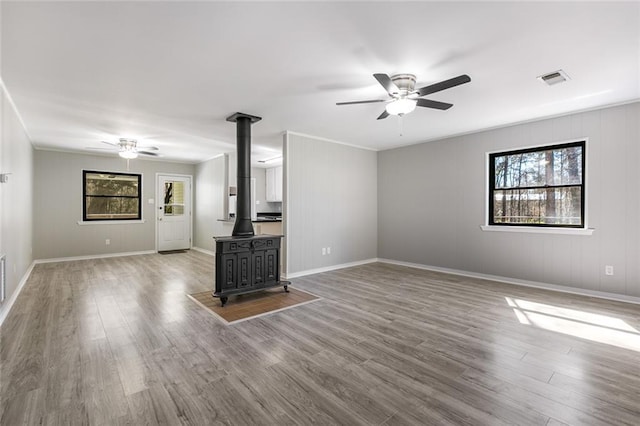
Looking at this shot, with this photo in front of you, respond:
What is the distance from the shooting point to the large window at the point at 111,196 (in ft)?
23.4

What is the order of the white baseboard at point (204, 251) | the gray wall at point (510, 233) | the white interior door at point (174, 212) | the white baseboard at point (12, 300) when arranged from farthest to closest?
the white interior door at point (174, 212), the white baseboard at point (204, 251), the gray wall at point (510, 233), the white baseboard at point (12, 300)

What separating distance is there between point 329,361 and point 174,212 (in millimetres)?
7415

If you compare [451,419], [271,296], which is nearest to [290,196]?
[271,296]

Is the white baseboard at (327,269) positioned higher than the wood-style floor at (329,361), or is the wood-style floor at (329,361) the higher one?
the white baseboard at (327,269)

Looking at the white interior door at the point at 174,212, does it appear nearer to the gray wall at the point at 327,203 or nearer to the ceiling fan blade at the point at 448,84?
the gray wall at the point at 327,203

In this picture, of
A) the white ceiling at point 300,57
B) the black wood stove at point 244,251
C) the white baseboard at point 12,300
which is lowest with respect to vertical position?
the white baseboard at point 12,300

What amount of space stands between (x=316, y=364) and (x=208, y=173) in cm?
667

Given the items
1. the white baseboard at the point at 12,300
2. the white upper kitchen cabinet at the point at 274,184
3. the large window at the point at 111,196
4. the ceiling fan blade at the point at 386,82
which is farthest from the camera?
the white upper kitchen cabinet at the point at 274,184

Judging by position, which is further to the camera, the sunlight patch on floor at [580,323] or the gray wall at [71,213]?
the gray wall at [71,213]

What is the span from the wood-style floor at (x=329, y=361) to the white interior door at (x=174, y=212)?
4.00 m

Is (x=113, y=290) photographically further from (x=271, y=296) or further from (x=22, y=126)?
(x=22, y=126)

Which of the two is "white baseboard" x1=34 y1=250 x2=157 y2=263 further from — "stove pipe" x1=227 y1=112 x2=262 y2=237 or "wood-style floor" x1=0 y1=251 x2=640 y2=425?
"stove pipe" x1=227 y1=112 x2=262 y2=237

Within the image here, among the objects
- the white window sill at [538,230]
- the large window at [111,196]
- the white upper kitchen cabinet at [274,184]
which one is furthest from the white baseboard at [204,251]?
the white window sill at [538,230]

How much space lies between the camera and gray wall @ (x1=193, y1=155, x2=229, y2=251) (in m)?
7.22
